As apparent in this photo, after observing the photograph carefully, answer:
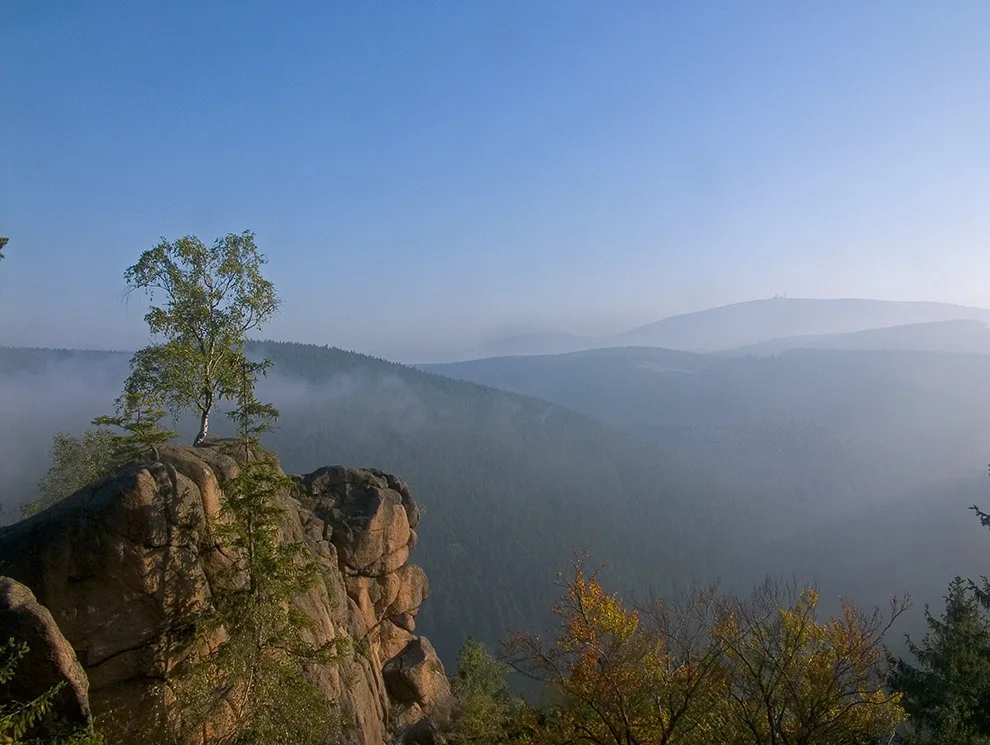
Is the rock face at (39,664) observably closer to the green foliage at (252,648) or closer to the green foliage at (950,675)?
the green foliage at (252,648)

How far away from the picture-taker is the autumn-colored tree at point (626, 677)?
1700 centimetres

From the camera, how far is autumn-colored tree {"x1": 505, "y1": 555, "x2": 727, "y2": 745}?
1700cm

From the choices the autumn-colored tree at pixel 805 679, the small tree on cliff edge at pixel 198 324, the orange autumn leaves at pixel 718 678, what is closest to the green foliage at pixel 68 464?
the small tree on cliff edge at pixel 198 324

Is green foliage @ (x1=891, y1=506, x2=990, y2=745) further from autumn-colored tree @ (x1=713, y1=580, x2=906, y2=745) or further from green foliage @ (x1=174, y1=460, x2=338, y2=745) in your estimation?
green foliage @ (x1=174, y1=460, x2=338, y2=745)

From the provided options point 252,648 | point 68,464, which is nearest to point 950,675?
point 252,648

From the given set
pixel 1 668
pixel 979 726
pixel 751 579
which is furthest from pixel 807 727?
pixel 751 579

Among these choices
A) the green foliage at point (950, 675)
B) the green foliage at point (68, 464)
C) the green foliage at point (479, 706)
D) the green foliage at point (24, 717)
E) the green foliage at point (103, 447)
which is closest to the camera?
the green foliage at point (24, 717)

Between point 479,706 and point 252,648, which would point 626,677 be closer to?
point 252,648

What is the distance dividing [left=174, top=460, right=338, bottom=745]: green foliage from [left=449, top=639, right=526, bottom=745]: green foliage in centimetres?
1116

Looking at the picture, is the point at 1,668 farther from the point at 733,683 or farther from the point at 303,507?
the point at 303,507

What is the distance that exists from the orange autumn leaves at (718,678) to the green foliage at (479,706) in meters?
7.20

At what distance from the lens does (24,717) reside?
31.2ft

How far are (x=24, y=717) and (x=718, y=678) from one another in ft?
51.8

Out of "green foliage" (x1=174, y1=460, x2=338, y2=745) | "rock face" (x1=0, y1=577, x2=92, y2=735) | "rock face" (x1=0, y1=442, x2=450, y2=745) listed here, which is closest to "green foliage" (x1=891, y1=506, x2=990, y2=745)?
"green foliage" (x1=174, y1=460, x2=338, y2=745)
